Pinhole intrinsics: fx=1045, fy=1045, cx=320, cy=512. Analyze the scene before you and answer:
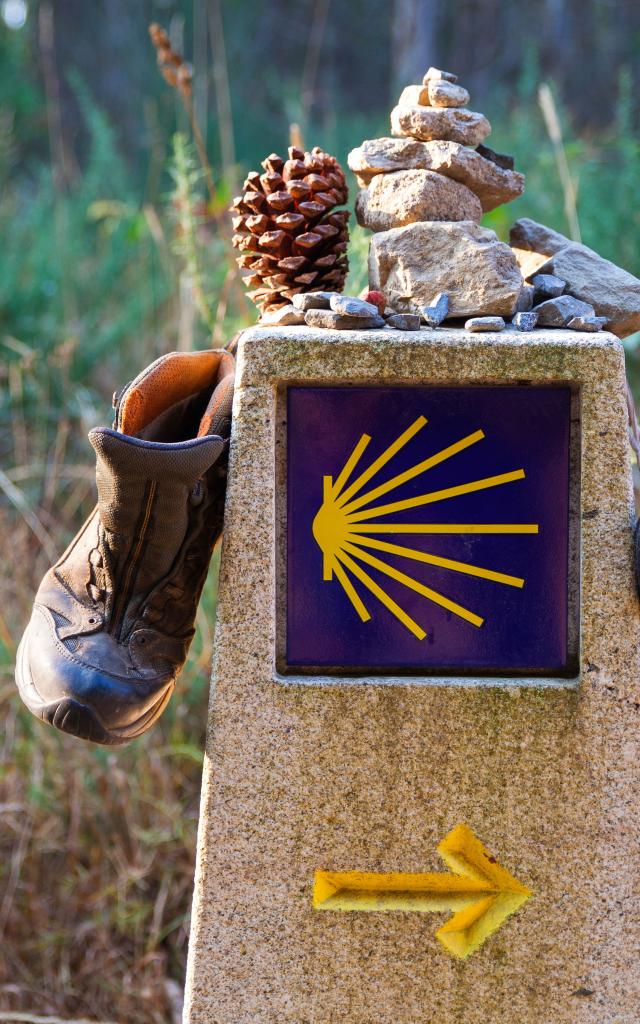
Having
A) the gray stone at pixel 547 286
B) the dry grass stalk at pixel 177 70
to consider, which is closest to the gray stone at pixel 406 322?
the gray stone at pixel 547 286

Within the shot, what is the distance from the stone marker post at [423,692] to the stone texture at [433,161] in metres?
0.26

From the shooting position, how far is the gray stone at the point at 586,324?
1.20m

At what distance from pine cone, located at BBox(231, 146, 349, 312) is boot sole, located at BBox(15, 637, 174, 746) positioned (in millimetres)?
518

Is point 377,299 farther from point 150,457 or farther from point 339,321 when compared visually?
point 150,457

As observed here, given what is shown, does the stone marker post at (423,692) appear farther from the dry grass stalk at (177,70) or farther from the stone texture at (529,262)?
the dry grass stalk at (177,70)

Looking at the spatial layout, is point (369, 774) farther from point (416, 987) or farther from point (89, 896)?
point (89, 896)

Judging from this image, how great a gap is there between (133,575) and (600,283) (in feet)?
2.21

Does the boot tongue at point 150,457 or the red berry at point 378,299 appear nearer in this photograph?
the boot tongue at point 150,457

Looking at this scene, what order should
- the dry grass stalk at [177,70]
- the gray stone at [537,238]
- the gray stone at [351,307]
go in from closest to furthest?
the gray stone at [351,307]
the gray stone at [537,238]
the dry grass stalk at [177,70]

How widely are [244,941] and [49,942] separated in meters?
0.92

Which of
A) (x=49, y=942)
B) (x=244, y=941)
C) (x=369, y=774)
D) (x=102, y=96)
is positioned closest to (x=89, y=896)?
(x=49, y=942)

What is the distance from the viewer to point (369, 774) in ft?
3.88

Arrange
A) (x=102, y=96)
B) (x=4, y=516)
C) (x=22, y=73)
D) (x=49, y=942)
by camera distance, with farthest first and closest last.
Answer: (x=102, y=96) → (x=22, y=73) → (x=4, y=516) → (x=49, y=942)

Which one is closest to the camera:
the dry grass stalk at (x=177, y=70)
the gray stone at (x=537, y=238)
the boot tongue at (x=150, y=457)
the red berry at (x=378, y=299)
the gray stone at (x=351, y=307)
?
the boot tongue at (x=150, y=457)
